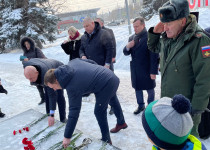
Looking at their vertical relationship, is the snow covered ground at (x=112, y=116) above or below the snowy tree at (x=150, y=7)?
below

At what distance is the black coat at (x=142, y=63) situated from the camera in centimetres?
290

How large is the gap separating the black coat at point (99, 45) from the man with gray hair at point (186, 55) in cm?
159

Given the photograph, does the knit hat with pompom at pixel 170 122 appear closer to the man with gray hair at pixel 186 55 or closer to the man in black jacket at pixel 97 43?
the man with gray hair at pixel 186 55

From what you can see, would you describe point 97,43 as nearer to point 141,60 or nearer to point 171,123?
point 141,60

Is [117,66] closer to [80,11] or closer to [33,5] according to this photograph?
[33,5]

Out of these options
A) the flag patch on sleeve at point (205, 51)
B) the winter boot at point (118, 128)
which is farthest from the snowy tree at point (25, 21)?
the flag patch on sleeve at point (205, 51)

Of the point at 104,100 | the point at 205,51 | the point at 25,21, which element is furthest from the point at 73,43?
the point at 25,21

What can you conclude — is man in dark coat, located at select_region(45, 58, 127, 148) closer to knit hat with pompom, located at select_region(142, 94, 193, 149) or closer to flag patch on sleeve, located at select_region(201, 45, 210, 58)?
knit hat with pompom, located at select_region(142, 94, 193, 149)

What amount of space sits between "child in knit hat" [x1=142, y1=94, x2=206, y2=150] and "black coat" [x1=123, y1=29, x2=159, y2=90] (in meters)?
1.84

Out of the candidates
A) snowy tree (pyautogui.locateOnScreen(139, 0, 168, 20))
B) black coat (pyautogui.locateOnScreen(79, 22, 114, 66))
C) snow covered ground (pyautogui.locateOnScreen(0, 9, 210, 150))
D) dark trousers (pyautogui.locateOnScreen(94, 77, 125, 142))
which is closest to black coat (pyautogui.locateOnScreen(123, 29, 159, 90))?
black coat (pyautogui.locateOnScreen(79, 22, 114, 66))

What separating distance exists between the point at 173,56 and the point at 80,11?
50.2 m

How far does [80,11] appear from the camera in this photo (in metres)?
Result: 48.4

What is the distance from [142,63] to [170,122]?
6.75ft

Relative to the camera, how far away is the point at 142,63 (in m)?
3.01
